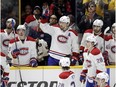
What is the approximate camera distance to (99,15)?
11.9 meters

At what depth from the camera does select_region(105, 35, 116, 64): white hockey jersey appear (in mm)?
11547

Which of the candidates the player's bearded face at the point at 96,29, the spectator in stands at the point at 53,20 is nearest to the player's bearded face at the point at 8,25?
the spectator in stands at the point at 53,20

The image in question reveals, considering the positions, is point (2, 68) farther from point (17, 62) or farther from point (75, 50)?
point (75, 50)

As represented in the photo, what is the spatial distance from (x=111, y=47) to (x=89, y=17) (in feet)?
2.07

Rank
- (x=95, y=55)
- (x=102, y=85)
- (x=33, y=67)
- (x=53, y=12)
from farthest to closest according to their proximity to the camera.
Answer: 1. (x=53, y=12)
2. (x=33, y=67)
3. (x=95, y=55)
4. (x=102, y=85)

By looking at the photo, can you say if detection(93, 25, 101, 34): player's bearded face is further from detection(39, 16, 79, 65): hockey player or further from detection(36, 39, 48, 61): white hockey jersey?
detection(36, 39, 48, 61): white hockey jersey

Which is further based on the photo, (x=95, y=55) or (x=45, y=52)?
(x=45, y=52)

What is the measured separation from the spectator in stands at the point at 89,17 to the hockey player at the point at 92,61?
110 centimetres

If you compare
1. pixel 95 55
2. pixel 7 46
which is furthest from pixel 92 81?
pixel 7 46

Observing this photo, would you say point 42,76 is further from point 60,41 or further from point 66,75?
point 66,75

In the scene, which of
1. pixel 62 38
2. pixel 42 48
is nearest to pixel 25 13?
pixel 42 48

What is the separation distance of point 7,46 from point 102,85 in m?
2.64

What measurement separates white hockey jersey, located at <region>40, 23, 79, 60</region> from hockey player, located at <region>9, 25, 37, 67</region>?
0.32m

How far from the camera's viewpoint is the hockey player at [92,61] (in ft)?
34.6
